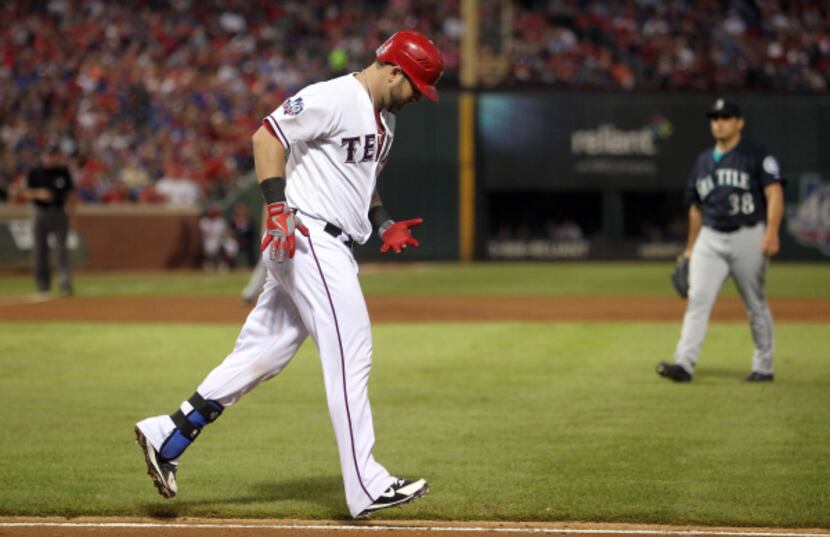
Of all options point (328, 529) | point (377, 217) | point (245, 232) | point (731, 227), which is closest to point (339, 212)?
point (377, 217)

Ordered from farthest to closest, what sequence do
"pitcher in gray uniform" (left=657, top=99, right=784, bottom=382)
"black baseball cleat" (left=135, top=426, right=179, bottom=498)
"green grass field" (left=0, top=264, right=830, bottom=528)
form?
"pitcher in gray uniform" (left=657, top=99, right=784, bottom=382), "green grass field" (left=0, top=264, right=830, bottom=528), "black baseball cleat" (left=135, top=426, right=179, bottom=498)

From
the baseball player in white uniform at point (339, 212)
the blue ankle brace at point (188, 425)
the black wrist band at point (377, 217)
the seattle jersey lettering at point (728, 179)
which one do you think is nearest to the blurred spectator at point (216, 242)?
the seattle jersey lettering at point (728, 179)

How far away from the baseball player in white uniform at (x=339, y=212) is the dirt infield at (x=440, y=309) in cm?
962

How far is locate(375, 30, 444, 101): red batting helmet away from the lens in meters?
5.31

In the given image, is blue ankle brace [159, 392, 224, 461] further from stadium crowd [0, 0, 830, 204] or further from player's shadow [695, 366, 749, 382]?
stadium crowd [0, 0, 830, 204]

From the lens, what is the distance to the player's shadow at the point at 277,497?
18.2 ft

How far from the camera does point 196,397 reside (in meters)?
5.60

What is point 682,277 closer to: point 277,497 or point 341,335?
point 277,497

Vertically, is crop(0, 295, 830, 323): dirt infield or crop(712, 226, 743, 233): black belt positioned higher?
crop(712, 226, 743, 233): black belt

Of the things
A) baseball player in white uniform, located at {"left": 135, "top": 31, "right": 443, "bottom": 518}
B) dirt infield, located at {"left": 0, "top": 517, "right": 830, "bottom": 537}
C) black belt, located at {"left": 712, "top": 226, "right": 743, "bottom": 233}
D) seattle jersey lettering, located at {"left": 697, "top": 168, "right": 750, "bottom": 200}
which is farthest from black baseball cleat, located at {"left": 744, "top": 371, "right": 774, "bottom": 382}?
baseball player in white uniform, located at {"left": 135, "top": 31, "right": 443, "bottom": 518}

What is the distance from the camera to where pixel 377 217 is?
5785mm

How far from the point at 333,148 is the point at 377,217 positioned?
57cm

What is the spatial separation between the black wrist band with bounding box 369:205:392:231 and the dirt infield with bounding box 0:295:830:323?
9.19 m

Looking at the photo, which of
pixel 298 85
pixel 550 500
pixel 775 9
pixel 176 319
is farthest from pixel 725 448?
pixel 775 9
